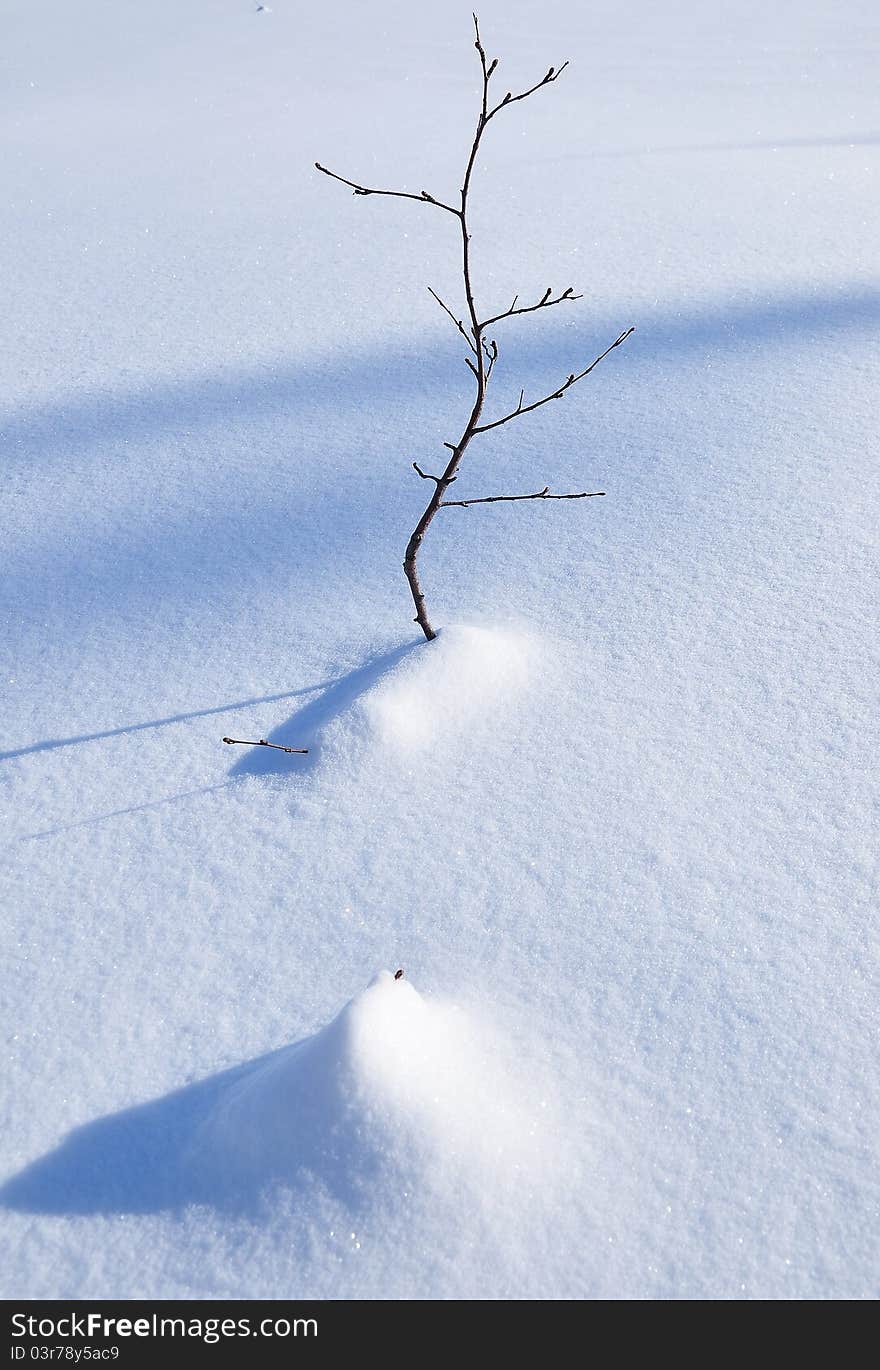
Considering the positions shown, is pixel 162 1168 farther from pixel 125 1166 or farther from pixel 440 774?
pixel 440 774

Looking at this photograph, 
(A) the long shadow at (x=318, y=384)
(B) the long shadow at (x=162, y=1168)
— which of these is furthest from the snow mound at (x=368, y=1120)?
(A) the long shadow at (x=318, y=384)

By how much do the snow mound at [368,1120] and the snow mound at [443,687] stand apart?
1.48 feet

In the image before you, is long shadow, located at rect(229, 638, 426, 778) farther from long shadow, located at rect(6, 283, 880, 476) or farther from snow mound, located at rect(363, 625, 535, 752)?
long shadow, located at rect(6, 283, 880, 476)

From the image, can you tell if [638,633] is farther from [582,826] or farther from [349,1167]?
[349,1167]

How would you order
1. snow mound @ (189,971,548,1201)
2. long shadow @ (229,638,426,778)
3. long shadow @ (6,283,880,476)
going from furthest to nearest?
1. long shadow @ (6,283,880,476)
2. long shadow @ (229,638,426,778)
3. snow mound @ (189,971,548,1201)

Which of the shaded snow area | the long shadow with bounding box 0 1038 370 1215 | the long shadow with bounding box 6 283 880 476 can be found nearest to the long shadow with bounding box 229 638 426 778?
the shaded snow area

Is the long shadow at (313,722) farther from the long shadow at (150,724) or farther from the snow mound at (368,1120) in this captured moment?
the snow mound at (368,1120)

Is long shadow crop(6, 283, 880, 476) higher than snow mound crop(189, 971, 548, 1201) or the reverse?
higher

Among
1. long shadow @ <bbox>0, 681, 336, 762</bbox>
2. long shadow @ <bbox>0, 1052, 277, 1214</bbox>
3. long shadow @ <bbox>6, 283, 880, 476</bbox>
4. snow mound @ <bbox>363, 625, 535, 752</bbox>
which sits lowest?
long shadow @ <bbox>0, 1052, 277, 1214</bbox>

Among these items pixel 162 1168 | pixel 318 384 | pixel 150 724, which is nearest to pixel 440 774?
pixel 150 724

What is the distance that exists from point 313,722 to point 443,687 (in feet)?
0.60

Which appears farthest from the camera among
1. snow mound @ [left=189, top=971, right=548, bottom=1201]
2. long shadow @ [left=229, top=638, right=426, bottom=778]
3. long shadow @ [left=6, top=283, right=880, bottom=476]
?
long shadow @ [left=6, top=283, right=880, bottom=476]

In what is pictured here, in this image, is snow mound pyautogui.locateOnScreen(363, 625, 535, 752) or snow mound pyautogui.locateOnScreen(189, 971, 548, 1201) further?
snow mound pyautogui.locateOnScreen(363, 625, 535, 752)

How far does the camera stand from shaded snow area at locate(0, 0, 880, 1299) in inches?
36.6
